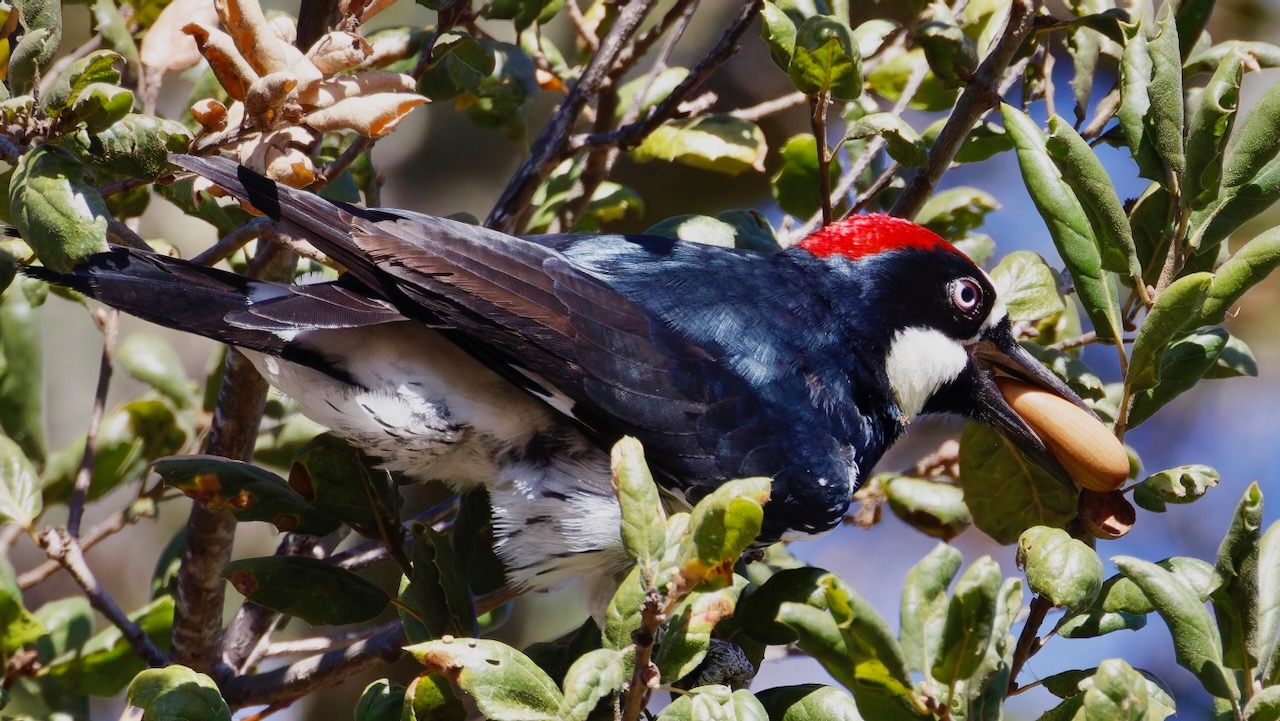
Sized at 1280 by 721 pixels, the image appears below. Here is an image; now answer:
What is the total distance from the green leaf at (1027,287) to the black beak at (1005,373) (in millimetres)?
74

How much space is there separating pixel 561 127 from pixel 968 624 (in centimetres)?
183

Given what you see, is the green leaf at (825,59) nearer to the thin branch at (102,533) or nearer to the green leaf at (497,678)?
the green leaf at (497,678)

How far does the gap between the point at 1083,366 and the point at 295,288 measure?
172cm

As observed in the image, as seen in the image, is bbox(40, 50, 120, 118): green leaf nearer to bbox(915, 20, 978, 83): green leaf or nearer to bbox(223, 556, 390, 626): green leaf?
bbox(223, 556, 390, 626): green leaf

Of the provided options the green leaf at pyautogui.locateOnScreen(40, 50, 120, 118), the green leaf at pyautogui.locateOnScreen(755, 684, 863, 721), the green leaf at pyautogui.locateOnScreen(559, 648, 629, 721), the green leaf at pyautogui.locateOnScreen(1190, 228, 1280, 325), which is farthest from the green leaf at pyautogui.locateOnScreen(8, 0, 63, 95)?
the green leaf at pyautogui.locateOnScreen(1190, 228, 1280, 325)

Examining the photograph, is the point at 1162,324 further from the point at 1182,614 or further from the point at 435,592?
the point at 435,592

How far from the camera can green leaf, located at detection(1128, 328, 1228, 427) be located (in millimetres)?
2189

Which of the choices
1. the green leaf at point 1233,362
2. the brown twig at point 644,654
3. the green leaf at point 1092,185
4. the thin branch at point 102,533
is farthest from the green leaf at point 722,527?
the thin branch at point 102,533

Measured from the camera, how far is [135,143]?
2.10 meters

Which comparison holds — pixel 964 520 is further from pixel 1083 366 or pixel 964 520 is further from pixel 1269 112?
pixel 1269 112

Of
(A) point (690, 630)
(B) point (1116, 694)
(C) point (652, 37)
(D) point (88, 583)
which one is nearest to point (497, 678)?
(A) point (690, 630)


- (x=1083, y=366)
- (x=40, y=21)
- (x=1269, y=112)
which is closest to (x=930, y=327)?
(x=1083, y=366)

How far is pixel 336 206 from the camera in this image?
2.46 metres

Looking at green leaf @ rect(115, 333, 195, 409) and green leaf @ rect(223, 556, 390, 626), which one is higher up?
green leaf @ rect(115, 333, 195, 409)
